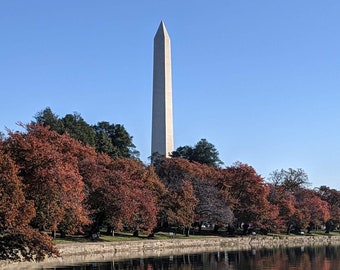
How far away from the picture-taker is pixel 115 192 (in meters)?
51.9

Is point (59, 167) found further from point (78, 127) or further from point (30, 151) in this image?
point (78, 127)

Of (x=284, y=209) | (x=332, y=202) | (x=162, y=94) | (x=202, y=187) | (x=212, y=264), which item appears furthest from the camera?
(x=332, y=202)

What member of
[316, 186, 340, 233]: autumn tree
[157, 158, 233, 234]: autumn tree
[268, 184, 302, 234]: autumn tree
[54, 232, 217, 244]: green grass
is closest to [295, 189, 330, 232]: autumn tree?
[268, 184, 302, 234]: autumn tree

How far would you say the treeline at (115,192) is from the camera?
33.9 metres

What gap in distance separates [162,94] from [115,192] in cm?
4536

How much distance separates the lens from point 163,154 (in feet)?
311

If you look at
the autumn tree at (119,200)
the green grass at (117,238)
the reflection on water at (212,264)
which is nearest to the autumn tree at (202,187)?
the green grass at (117,238)

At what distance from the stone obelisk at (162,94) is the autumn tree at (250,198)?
21306 millimetres

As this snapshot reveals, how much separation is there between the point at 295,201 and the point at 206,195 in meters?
26.1

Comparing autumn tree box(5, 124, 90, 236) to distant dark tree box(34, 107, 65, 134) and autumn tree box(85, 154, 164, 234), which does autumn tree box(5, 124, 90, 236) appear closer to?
autumn tree box(85, 154, 164, 234)

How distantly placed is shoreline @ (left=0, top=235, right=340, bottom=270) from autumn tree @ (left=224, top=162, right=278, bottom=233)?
8.00 ft

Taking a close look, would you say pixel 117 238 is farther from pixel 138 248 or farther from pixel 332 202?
pixel 332 202

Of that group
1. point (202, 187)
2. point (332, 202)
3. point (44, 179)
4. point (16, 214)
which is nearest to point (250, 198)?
point (202, 187)

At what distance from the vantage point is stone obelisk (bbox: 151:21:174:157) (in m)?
95.1
